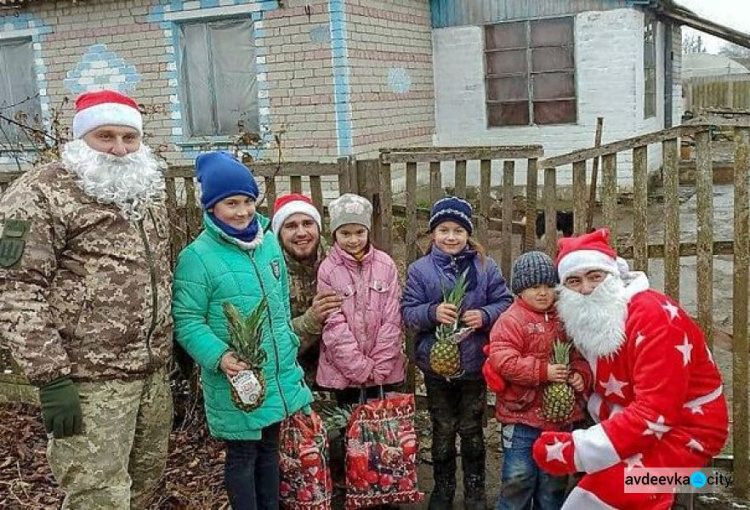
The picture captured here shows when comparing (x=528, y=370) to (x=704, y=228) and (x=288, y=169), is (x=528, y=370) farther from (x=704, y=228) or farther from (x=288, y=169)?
(x=288, y=169)

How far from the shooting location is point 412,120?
11.7 m

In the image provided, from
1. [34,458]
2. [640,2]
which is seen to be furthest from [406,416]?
[640,2]

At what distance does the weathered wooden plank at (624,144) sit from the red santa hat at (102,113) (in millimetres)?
1869

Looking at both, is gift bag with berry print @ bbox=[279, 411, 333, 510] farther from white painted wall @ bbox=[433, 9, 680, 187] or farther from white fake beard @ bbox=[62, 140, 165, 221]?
white painted wall @ bbox=[433, 9, 680, 187]

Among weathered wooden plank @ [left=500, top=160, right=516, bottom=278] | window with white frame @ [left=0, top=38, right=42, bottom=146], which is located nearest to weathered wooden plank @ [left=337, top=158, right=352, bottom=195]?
weathered wooden plank @ [left=500, top=160, right=516, bottom=278]

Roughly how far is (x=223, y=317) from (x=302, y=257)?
28.3 inches

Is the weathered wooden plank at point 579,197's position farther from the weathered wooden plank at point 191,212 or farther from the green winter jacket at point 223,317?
the weathered wooden plank at point 191,212

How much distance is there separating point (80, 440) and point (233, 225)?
3.16ft

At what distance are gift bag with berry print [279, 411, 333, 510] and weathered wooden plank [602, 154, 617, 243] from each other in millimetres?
1580

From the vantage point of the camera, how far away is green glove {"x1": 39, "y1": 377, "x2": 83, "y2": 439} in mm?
2586

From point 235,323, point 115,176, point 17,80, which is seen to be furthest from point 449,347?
point 17,80

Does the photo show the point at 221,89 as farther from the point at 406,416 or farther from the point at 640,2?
the point at 406,416

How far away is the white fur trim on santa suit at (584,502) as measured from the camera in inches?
113

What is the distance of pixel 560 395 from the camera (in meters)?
3.04
